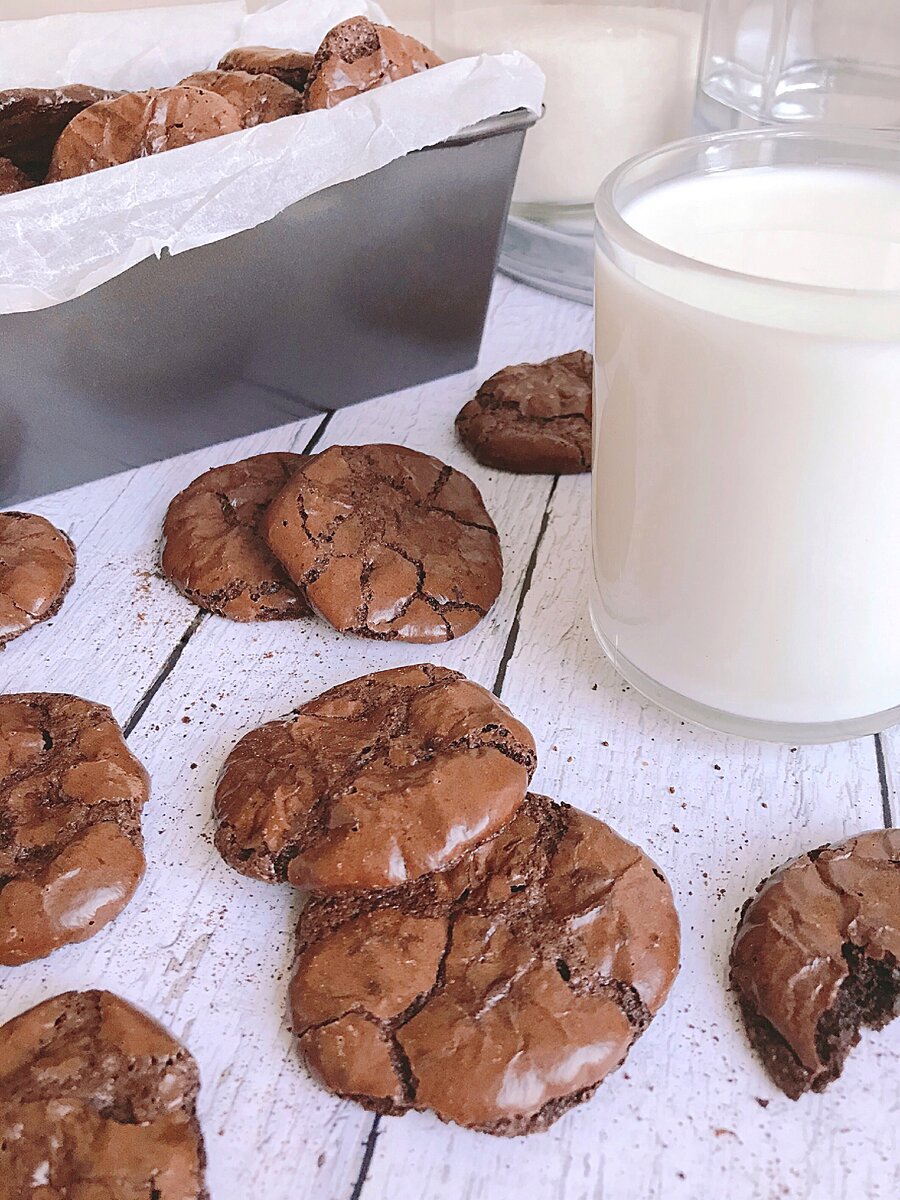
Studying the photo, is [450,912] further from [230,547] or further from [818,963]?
[230,547]

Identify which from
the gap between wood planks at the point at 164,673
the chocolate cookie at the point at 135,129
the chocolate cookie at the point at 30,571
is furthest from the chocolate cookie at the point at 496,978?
the chocolate cookie at the point at 135,129

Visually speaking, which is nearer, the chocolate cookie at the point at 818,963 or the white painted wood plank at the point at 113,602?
the chocolate cookie at the point at 818,963

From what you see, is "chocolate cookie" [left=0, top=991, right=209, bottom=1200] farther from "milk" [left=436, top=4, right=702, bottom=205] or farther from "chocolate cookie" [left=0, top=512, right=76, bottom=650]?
"milk" [left=436, top=4, right=702, bottom=205]

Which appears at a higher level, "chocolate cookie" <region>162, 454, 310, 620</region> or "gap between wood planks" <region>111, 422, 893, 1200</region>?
"chocolate cookie" <region>162, 454, 310, 620</region>

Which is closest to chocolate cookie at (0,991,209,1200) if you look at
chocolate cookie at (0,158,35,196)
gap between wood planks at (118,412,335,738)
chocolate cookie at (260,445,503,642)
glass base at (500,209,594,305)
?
gap between wood planks at (118,412,335,738)

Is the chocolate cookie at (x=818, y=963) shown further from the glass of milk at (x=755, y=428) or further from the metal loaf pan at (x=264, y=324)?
the metal loaf pan at (x=264, y=324)

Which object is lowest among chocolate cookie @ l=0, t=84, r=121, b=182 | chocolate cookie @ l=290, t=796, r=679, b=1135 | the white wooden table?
the white wooden table
